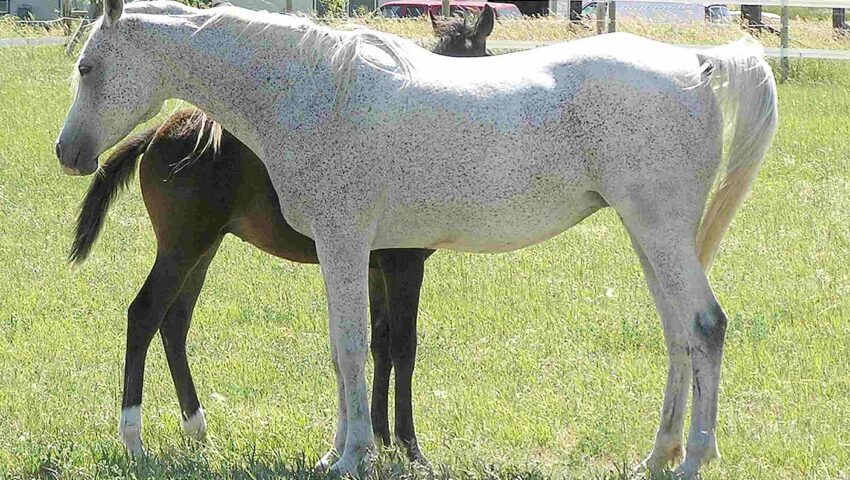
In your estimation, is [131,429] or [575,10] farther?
[575,10]

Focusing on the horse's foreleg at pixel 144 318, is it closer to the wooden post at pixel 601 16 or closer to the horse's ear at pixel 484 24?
the horse's ear at pixel 484 24

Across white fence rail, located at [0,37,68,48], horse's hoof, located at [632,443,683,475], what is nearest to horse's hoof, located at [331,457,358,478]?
horse's hoof, located at [632,443,683,475]

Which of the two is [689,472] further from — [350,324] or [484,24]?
[484,24]

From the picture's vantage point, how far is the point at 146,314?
5.54 metres

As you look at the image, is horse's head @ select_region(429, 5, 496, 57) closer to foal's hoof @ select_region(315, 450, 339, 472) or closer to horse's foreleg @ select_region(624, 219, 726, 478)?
horse's foreleg @ select_region(624, 219, 726, 478)

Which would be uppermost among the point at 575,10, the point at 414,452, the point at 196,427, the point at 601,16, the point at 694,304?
the point at 694,304

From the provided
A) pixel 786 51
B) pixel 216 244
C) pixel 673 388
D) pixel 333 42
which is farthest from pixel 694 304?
pixel 786 51

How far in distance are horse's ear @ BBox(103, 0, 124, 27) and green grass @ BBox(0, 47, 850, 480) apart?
1.83 m

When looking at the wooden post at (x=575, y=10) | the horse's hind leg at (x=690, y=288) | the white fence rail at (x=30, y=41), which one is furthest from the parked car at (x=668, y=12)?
the horse's hind leg at (x=690, y=288)

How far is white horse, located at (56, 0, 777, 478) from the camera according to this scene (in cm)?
480

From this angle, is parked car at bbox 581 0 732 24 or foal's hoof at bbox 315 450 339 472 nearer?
foal's hoof at bbox 315 450 339 472

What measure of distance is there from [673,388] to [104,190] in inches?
113

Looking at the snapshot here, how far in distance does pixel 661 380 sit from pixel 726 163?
1917mm

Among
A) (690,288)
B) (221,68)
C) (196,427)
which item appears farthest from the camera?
(196,427)
